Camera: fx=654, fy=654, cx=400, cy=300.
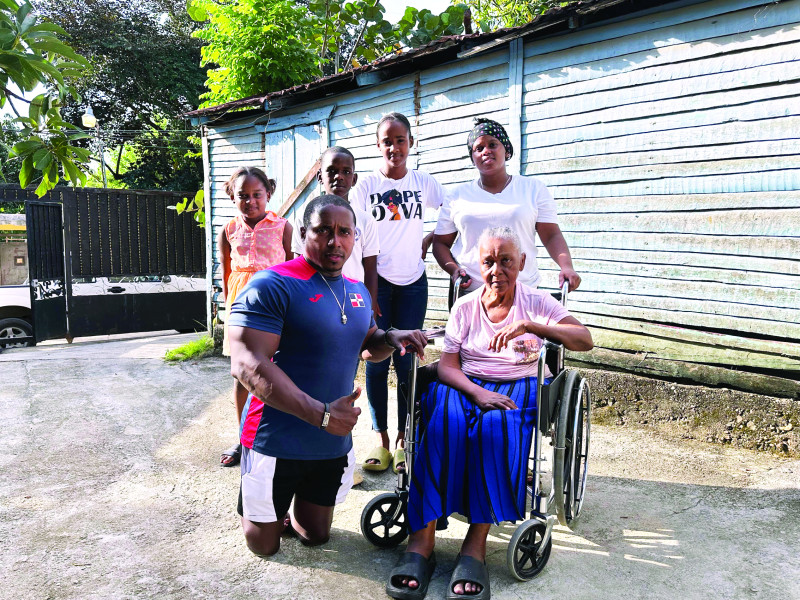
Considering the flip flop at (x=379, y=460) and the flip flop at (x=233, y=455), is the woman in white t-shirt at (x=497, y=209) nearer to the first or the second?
the flip flop at (x=379, y=460)

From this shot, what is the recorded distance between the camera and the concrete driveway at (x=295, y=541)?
2547mm

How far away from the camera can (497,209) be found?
10.9 ft

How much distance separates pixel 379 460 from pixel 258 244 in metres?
1.43

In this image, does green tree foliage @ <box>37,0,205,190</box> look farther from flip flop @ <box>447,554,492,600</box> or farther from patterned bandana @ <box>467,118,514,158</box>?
flip flop @ <box>447,554,492,600</box>

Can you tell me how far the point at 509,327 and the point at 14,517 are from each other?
2.57 metres

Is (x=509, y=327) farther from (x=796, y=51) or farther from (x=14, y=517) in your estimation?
(x=796, y=51)

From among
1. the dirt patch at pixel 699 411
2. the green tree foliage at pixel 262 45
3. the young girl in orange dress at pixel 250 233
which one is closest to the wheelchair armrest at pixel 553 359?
the young girl in orange dress at pixel 250 233

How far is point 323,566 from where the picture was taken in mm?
2699

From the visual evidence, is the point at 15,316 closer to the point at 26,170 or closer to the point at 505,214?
the point at 26,170

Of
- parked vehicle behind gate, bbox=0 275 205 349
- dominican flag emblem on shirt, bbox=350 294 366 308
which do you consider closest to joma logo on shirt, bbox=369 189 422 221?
dominican flag emblem on shirt, bbox=350 294 366 308

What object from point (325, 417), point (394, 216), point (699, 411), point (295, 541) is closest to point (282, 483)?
point (295, 541)

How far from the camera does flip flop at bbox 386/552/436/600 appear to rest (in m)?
2.42

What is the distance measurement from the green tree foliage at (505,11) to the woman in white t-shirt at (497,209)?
513 cm

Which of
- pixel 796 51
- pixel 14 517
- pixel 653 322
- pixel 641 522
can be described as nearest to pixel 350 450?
pixel 641 522
